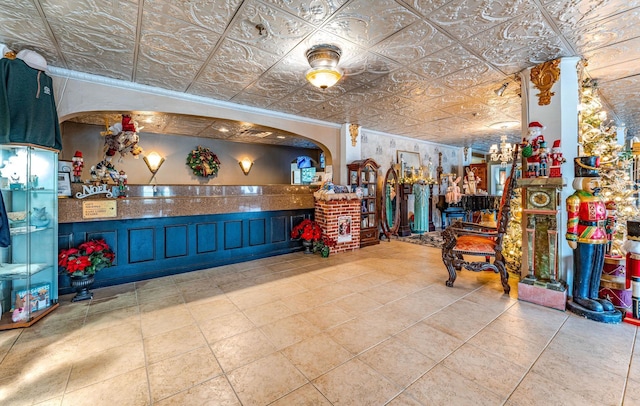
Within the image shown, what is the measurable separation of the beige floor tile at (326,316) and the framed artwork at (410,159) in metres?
5.27

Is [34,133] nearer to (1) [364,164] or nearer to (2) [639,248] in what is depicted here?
(1) [364,164]

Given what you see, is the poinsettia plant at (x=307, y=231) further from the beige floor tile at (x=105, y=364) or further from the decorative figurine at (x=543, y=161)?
the decorative figurine at (x=543, y=161)

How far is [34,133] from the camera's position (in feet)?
8.50

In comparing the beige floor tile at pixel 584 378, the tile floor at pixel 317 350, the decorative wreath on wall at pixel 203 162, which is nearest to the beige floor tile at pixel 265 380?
the tile floor at pixel 317 350

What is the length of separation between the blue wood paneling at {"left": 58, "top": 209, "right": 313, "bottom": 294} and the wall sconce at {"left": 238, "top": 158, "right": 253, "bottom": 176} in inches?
122

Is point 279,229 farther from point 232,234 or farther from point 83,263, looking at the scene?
point 83,263

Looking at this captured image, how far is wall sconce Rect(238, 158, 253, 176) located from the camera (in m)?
7.51

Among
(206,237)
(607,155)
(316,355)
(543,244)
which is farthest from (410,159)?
(316,355)

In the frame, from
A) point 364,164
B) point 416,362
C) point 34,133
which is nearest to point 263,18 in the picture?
point 34,133

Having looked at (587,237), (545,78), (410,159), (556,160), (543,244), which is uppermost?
(545,78)

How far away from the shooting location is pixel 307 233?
4961mm

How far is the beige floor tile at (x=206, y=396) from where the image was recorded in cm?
152

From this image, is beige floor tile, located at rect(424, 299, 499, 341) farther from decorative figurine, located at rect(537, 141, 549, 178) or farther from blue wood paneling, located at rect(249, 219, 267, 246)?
blue wood paneling, located at rect(249, 219, 267, 246)

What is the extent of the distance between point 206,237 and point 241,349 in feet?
8.45
